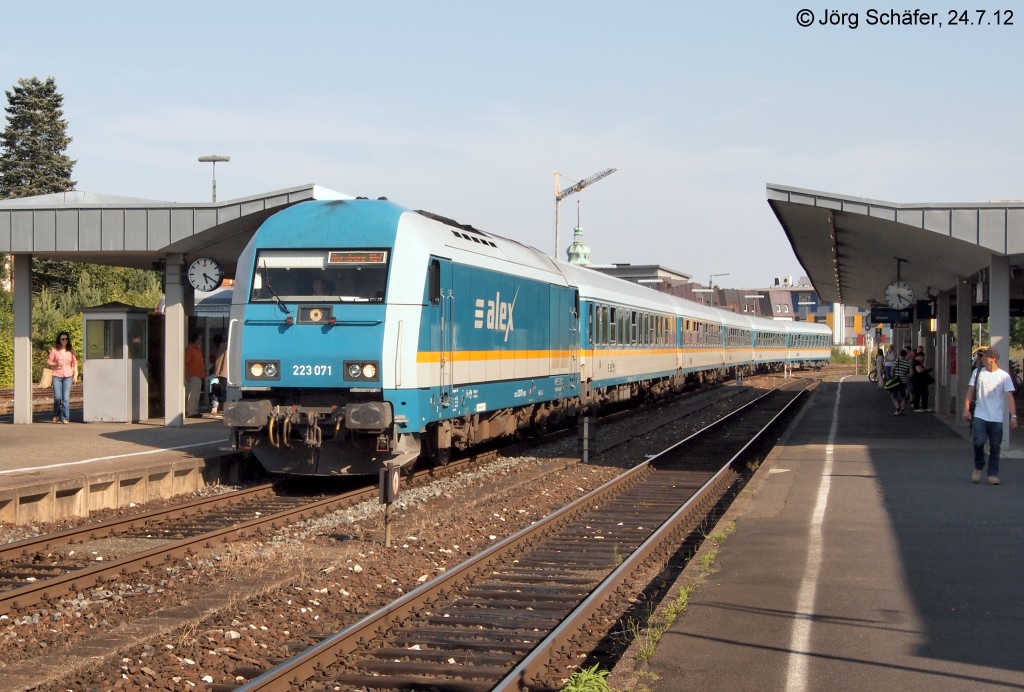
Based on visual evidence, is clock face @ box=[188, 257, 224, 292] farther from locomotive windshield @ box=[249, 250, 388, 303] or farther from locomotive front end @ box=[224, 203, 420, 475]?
locomotive windshield @ box=[249, 250, 388, 303]

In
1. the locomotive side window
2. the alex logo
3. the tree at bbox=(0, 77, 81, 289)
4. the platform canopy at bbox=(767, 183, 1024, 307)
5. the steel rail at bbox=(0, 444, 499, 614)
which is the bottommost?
the steel rail at bbox=(0, 444, 499, 614)

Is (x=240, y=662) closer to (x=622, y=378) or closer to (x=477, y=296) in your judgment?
(x=477, y=296)

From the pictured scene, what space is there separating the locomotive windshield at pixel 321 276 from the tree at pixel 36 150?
4771 cm

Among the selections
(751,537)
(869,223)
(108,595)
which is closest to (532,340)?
(869,223)

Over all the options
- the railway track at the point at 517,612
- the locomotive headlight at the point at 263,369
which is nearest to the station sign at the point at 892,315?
the railway track at the point at 517,612

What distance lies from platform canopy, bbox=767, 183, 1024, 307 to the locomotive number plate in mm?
7210

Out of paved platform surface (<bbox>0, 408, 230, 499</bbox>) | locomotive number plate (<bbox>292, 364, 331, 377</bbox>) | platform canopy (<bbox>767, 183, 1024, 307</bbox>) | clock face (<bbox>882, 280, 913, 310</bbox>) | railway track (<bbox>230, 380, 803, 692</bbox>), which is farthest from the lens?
clock face (<bbox>882, 280, 913, 310</bbox>)

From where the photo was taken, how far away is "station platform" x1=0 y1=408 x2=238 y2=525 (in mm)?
11359

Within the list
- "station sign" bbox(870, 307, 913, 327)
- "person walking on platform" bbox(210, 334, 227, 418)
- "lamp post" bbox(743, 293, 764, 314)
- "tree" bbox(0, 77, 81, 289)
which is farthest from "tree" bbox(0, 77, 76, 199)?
"lamp post" bbox(743, 293, 764, 314)

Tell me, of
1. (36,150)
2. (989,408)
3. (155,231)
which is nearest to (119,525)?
(155,231)

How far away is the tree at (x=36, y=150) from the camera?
186 ft

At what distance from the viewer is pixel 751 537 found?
31.4 ft

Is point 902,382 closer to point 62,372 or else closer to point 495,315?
point 495,315

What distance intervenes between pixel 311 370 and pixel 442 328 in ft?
5.57
